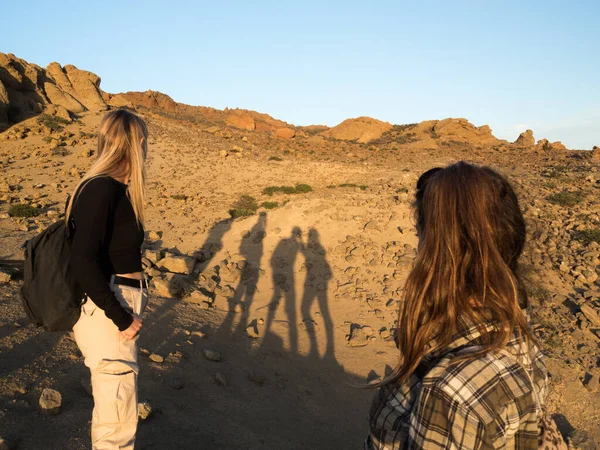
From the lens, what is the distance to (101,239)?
2.07 meters

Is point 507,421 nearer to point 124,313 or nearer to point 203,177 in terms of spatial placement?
point 124,313

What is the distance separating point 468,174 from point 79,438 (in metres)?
3.34

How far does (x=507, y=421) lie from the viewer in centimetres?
105

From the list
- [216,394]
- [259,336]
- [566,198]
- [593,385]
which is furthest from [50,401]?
[566,198]

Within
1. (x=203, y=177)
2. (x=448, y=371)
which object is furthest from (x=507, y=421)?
(x=203, y=177)

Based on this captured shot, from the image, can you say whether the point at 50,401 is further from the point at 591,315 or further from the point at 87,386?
the point at 591,315

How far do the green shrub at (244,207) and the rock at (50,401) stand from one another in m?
7.24

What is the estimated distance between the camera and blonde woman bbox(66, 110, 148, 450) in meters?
2.04

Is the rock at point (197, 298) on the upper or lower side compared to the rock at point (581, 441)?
upper

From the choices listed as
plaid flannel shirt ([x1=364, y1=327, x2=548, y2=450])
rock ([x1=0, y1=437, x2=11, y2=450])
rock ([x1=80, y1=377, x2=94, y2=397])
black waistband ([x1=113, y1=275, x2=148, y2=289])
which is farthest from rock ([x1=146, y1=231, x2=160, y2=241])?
plaid flannel shirt ([x1=364, y1=327, x2=548, y2=450])

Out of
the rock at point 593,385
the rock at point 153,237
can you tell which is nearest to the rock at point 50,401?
the rock at point 593,385

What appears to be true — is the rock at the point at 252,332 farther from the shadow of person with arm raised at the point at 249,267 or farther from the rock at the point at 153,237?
the rock at the point at 153,237

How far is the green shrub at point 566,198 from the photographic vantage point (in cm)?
1031

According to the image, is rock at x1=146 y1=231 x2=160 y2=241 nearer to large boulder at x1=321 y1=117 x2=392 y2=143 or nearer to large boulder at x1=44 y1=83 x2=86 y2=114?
large boulder at x1=44 y1=83 x2=86 y2=114
